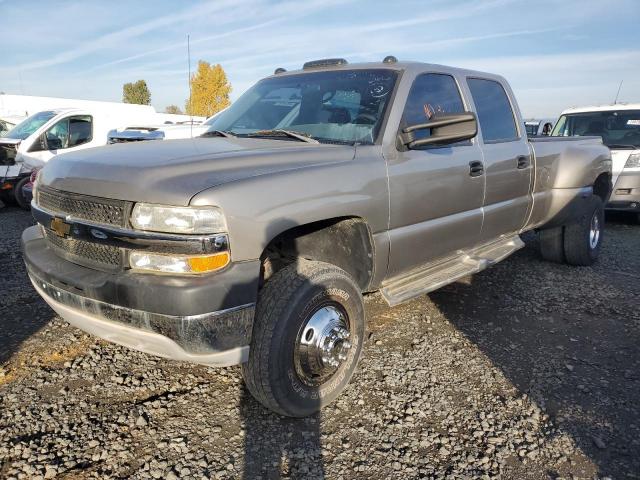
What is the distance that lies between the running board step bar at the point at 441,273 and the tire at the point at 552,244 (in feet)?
4.65

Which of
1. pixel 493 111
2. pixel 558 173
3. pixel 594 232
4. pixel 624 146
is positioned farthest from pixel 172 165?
pixel 624 146

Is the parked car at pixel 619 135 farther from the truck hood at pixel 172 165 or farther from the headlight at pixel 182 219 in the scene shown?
the headlight at pixel 182 219

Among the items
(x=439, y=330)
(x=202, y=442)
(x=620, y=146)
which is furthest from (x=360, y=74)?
(x=620, y=146)

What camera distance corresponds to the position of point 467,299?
172 inches

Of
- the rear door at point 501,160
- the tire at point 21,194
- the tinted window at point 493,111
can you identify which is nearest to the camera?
the rear door at point 501,160

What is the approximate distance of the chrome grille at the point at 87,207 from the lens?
2198mm

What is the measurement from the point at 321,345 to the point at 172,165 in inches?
47.0

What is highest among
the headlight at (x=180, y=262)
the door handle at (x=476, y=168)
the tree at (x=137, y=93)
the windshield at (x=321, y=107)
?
the windshield at (x=321, y=107)

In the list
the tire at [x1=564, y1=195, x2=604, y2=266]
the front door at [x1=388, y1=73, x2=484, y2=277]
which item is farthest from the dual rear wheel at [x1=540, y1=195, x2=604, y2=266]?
the front door at [x1=388, y1=73, x2=484, y2=277]

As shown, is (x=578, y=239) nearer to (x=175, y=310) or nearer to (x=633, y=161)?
(x=633, y=161)

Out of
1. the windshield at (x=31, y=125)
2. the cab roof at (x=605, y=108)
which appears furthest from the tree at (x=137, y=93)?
the cab roof at (x=605, y=108)

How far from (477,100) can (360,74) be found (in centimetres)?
120

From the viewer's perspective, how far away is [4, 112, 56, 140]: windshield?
8992 mm

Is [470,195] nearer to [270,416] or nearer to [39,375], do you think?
[270,416]
